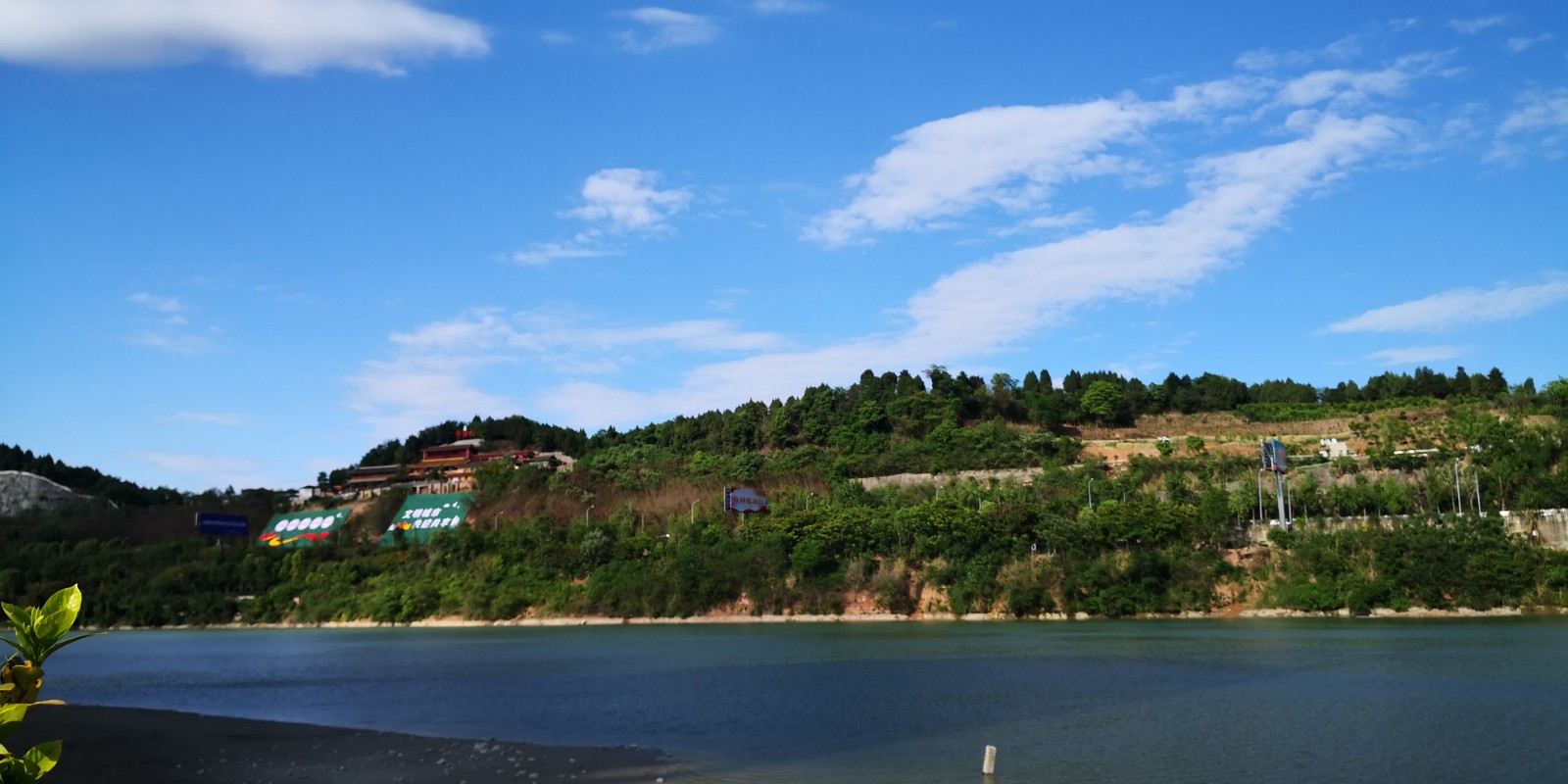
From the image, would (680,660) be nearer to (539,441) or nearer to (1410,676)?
(1410,676)

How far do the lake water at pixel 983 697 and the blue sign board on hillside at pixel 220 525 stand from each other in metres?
37.5

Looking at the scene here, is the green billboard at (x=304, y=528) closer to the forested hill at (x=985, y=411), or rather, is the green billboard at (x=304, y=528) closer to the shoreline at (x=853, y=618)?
the shoreline at (x=853, y=618)

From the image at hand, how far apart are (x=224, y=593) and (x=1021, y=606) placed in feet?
179

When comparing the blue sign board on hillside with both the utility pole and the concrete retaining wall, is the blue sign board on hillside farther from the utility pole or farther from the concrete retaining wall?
the utility pole

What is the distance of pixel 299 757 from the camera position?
796 inches

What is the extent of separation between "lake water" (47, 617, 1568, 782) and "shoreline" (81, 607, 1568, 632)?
266 cm

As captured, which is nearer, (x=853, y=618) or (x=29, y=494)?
(x=853, y=618)

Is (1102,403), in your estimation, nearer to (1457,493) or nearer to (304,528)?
(1457,493)

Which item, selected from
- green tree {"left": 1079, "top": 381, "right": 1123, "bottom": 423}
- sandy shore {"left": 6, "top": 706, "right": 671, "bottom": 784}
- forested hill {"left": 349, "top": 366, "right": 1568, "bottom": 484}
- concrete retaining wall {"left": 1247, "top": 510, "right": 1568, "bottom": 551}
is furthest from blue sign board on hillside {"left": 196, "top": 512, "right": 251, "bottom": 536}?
concrete retaining wall {"left": 1247, "top": 510, "right": 1568, "bottom": 551}

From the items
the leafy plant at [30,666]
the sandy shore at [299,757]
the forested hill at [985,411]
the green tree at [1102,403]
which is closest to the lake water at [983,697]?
the sandy shore at [299,757]

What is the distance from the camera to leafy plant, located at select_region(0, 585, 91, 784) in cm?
336

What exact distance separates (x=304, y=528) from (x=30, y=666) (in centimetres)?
9167

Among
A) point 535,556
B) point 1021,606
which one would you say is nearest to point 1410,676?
point 1021,606

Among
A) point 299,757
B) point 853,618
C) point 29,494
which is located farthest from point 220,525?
point 299,757
